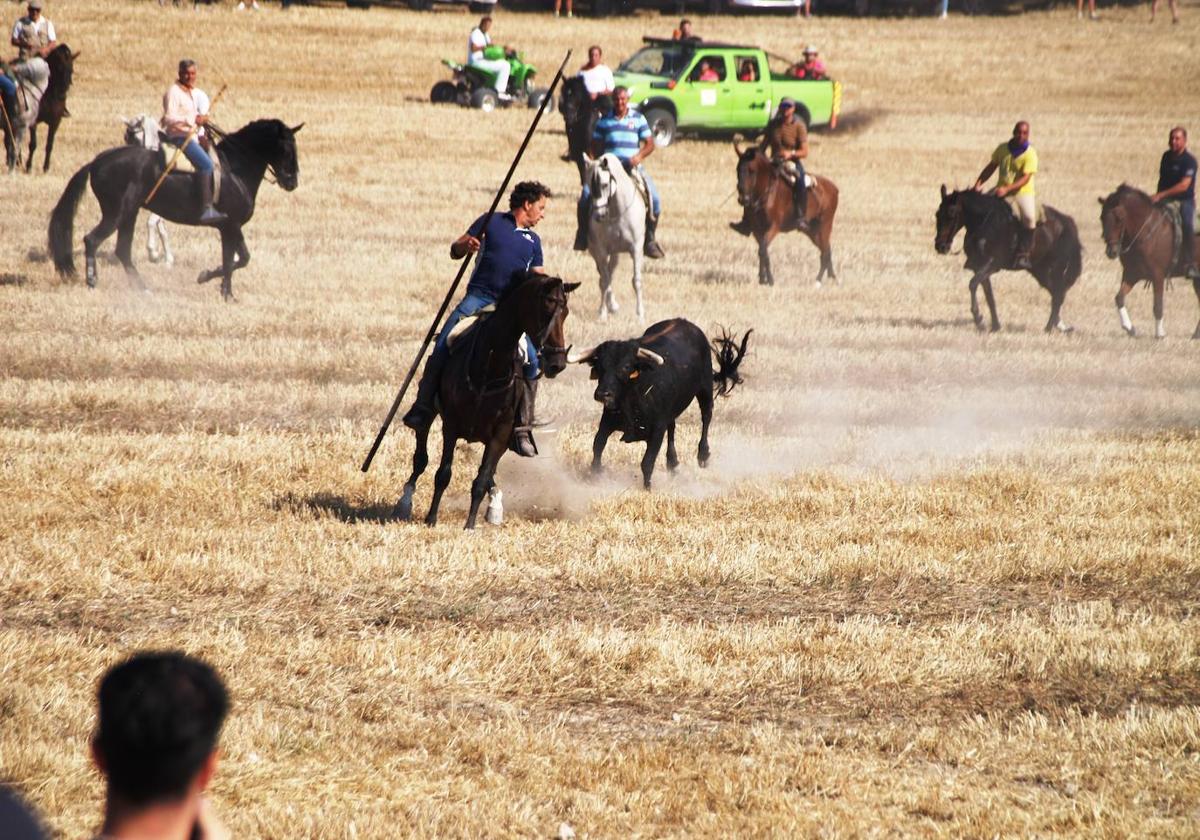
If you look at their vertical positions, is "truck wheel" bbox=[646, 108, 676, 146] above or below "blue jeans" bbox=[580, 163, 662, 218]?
above

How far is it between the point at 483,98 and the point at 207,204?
1945 cm

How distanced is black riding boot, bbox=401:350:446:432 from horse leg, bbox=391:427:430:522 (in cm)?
11

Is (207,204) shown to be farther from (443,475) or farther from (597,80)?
(597,80)

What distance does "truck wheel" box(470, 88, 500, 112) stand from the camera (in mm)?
37562

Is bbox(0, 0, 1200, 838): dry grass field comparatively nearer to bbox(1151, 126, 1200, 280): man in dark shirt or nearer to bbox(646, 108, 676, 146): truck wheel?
bbox(1151, 126, 1200, 280): man in dark shirt

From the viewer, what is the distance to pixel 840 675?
25.0 feet

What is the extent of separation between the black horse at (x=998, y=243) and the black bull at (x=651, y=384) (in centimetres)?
771

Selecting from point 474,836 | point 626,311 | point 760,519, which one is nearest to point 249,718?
point 474,836

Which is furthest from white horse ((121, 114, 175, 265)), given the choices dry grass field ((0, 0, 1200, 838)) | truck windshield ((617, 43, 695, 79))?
truck windshield ((617, 43, 695, 79))

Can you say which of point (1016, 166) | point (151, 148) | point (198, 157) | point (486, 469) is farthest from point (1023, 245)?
point (486, 469)

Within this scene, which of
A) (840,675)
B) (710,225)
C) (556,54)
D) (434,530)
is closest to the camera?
(840,675)

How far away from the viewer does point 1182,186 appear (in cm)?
2016

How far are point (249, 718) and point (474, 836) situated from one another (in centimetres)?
137

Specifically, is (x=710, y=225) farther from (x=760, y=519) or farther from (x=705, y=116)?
(x=760, y=519)
